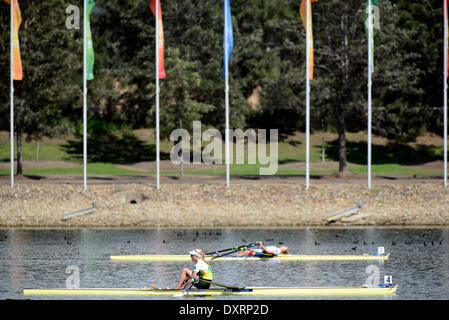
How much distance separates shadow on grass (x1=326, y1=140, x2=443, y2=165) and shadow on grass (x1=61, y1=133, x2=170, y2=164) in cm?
1766

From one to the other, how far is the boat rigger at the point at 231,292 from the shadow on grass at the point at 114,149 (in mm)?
48999

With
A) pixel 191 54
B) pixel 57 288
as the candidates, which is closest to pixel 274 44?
pixel 191 54

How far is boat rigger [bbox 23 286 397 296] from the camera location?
27922 millimetres

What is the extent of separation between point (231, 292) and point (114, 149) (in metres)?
57.6

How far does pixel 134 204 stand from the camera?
48.5 m

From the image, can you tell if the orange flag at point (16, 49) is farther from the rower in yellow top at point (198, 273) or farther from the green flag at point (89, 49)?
the rower in yellow top at point (198, 273)

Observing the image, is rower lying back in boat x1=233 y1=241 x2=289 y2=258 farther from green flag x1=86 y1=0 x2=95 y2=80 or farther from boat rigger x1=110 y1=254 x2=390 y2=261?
green flag x1=86 y1=0 x2=95 y2=80

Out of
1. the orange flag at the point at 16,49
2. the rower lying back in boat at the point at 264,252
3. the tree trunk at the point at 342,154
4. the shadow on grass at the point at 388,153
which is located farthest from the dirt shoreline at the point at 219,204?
the shadow on grass at the point at 388,153

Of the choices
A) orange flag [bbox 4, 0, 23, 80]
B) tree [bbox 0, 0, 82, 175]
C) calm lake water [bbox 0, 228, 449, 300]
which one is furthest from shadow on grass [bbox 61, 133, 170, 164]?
calm lake water [bbox 0, 228, 449, 300]

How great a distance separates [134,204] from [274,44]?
4827cm

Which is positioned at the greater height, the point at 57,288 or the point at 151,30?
the point at 151,30

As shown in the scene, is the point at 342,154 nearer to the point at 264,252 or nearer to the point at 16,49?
the point at 16,49

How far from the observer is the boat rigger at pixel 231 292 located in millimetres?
27922
